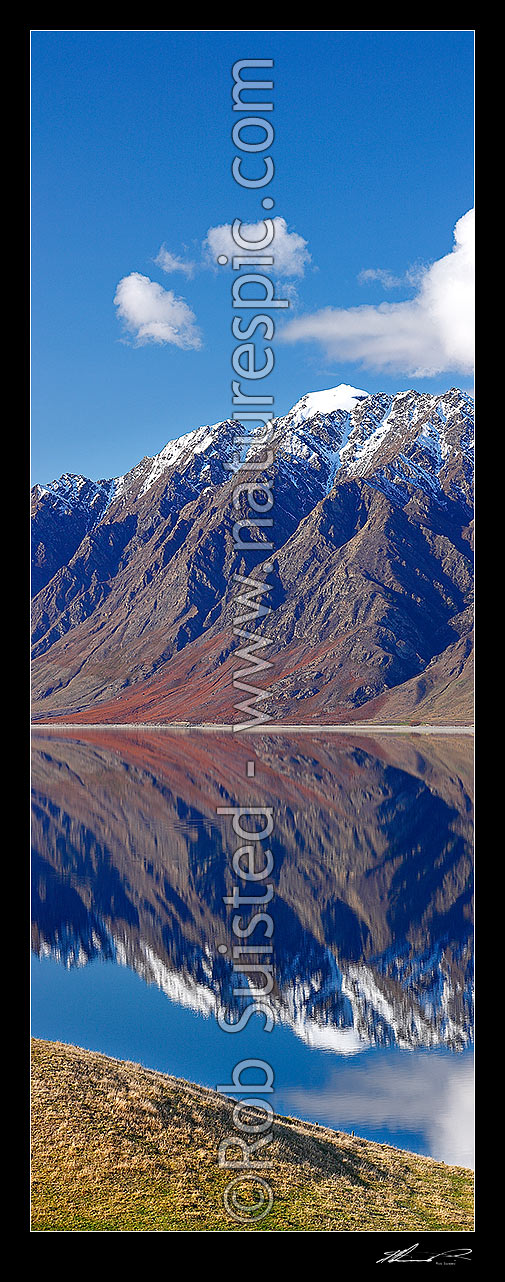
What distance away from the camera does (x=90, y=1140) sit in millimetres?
13516

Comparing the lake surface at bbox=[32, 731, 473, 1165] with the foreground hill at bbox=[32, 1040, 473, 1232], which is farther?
the lake surface at bbox=[32, 731, 473, 1165]

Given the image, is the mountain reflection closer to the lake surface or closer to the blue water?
the lake surface

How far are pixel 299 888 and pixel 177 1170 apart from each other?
36.9 metres

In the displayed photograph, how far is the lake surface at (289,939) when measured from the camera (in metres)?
23.7
